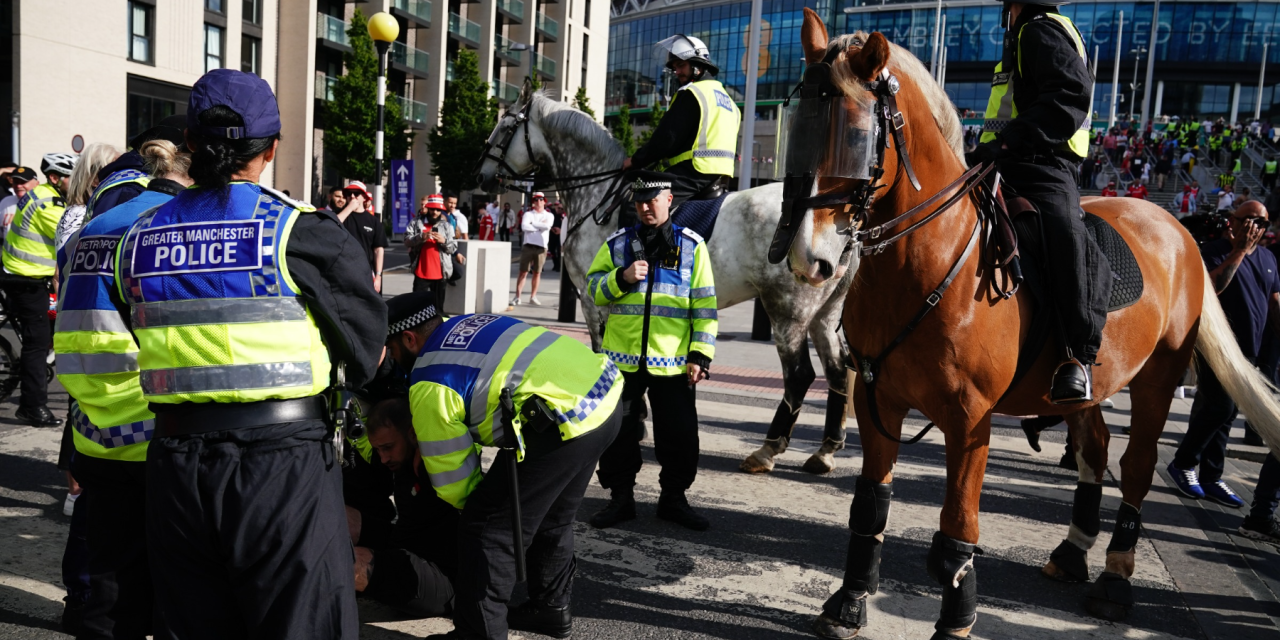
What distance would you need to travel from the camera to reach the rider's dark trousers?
380 cm

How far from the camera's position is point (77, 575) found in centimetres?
368

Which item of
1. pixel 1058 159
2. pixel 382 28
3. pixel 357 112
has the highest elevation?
pixel 357 112

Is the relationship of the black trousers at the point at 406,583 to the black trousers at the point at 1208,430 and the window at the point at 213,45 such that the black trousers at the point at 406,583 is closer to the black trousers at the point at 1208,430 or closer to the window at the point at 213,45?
Result: the black trousers at the point at 1208,430

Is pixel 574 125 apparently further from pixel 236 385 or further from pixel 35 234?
pixel 236 385

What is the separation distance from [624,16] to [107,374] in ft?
306

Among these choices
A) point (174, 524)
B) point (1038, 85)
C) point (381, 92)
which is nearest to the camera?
point (174, 524)

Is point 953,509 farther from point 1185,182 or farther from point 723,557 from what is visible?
point 1185,182

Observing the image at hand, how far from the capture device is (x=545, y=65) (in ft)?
193

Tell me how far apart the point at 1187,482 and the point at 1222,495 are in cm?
23

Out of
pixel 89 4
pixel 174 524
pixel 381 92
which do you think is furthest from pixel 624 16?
pixel 174 524

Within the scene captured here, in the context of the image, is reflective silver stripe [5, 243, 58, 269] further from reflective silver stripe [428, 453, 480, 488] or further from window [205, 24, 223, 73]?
window [205, 24, 223, 73]

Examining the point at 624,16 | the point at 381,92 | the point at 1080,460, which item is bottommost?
the point at 1080,460

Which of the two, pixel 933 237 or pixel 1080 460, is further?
pixel 1080 460

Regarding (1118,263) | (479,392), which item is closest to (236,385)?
(479,392)
